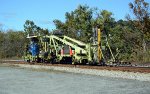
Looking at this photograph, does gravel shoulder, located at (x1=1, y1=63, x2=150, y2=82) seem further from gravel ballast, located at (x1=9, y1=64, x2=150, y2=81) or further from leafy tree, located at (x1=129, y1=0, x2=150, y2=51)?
leafy tree, located at (x1=129, y1=0, x2=150, y2=51)

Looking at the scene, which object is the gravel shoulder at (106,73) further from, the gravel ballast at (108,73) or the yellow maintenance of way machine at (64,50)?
the yellow maintenance of way machine at (64,50)

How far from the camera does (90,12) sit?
5781cm

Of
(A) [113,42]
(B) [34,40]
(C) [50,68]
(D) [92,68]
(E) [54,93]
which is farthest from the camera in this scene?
(A) [113,42]

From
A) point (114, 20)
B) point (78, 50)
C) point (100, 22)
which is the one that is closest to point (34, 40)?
point (78, 50)

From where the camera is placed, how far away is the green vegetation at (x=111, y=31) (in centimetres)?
3740

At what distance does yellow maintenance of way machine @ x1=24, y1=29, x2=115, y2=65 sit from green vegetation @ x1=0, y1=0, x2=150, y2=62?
7000mm

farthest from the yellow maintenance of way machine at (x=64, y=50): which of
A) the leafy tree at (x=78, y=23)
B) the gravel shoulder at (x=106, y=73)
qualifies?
the leafy tree at (x=78, y=23)

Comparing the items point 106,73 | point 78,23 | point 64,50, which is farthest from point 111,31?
point 106,73

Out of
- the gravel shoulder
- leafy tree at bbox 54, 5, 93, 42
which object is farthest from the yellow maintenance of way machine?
leafy tree at bbox 54, 5, 93, 42

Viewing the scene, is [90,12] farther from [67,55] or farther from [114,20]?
[67,55]

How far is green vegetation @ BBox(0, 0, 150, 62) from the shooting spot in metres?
37.4

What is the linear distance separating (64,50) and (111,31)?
2555 centimetres

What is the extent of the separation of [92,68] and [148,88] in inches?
331

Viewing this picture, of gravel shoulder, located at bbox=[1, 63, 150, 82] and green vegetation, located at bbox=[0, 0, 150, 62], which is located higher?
green vegetation, located at bbox=[0, 0, 150, 62]
